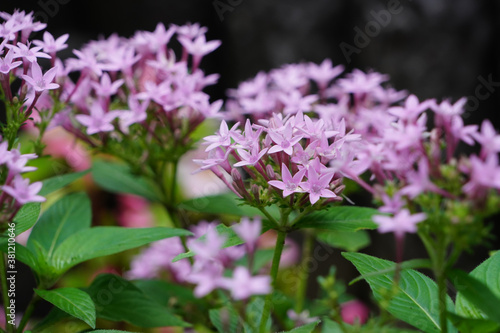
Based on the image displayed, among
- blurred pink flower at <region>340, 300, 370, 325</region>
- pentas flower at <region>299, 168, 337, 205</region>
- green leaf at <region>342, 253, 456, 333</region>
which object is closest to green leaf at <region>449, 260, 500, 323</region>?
green leaf at <region>342, 253, 456, 333</region>

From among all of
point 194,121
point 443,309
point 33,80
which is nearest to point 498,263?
point 443,309

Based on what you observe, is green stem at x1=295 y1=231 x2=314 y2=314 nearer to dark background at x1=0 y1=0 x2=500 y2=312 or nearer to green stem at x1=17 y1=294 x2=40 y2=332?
green stem at x1=17 y1=294 x2=40 y2=332

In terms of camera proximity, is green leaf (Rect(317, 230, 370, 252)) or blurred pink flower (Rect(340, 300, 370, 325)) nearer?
green leaf (Rect(317, 230, 370, 252))

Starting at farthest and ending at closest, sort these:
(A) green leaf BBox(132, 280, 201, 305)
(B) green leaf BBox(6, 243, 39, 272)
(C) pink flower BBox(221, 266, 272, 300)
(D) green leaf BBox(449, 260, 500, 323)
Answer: (A) green leaf BBox(132, 280, 201, 305), (B) green leaf BBox(6, 243, 39, 272), (D) green leaf BBox(449, 260, 500, 323), (C) pink flower BBox(221, 266, 272, 300)

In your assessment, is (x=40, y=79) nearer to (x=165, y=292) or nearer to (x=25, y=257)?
(x=25, y=257)

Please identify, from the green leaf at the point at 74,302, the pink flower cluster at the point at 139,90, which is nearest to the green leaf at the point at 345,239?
the pink flower cluster at the point at 139,90

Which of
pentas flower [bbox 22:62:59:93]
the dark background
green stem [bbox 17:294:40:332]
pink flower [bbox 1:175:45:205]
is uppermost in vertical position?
the dark background

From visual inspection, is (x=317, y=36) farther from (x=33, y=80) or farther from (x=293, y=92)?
(x=33, y=80)
